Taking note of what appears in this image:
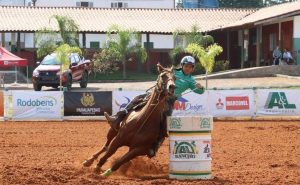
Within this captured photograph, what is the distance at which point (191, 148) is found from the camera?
10992mm

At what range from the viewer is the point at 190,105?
24.7 meters

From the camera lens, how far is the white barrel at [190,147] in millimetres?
10945

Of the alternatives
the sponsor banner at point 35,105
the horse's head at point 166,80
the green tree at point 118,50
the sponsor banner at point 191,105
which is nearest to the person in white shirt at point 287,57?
the green tree at point 118,50

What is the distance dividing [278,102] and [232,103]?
1.61 metres

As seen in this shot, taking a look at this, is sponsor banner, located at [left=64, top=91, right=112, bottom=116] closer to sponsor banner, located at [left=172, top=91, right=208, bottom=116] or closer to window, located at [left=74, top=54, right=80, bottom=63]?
sponsor banner, located at [left=172, top=91, right=208, bottom=116]

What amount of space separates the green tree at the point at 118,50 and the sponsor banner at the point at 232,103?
64.0 ft

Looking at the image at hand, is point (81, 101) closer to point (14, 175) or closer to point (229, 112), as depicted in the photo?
point (229, 112)

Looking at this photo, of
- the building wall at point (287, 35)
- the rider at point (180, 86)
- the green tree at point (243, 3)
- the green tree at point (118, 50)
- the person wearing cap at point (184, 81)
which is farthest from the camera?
the green tree at point (243, 3)

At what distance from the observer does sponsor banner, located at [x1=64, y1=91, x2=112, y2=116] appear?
25.0m

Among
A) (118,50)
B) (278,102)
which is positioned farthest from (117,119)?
(118,50)

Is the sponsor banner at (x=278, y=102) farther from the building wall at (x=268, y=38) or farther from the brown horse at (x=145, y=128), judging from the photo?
the building wall at (x=268, y=38)

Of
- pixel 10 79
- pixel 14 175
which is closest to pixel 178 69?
pixel 14 175

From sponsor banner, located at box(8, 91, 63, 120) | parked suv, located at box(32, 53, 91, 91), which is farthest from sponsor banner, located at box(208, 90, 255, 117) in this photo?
parked suv, located at box(32, 53, 91, 91)

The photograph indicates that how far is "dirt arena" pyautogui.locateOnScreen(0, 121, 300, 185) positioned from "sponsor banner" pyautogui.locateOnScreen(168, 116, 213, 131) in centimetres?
81
